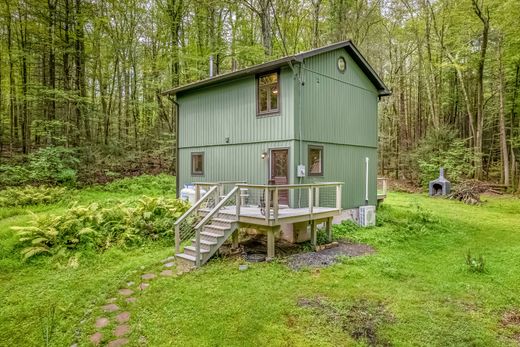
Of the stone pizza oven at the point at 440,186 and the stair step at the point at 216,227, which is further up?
the stone pizza oven at the point at 440,186

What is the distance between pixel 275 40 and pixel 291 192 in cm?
1405

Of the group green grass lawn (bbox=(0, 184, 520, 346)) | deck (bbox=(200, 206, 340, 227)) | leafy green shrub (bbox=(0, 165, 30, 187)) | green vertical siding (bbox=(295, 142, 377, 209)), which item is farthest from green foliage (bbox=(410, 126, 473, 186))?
leafy green shrub (bbox=(0, 165, 30, 187))

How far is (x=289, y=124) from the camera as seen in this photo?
29.5 feet

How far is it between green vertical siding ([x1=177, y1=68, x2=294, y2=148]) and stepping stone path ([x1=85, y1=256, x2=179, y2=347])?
496 centimetres

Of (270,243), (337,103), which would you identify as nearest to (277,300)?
(270,243)

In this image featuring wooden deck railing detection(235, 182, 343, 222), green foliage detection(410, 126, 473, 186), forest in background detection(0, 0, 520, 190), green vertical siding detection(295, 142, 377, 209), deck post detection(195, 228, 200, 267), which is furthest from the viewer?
green foliage detection(410, 126, 473, 186)

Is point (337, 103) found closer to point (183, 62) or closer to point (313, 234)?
point (313, 234)

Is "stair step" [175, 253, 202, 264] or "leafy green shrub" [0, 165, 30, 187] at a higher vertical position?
"leafy green shrub" [0, 165, 30, 187]

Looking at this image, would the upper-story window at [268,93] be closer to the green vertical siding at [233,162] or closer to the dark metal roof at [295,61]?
the dark metal roof at [295,61]

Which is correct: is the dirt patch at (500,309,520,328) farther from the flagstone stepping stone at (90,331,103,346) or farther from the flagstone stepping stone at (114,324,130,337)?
the flagstone stepping stone at (90,331,103,346)

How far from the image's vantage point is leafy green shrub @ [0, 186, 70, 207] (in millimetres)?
11680

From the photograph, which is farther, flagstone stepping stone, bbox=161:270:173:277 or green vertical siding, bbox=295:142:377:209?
green vertical siding, bbox=295:142:377:209

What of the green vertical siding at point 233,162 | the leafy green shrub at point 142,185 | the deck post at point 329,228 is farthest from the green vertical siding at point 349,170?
the leafy green shrub at point 142,185

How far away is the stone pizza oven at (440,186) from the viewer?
1736 cm
